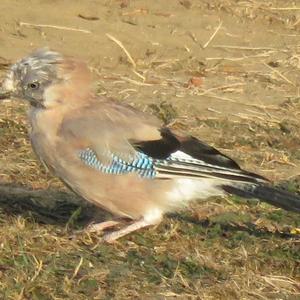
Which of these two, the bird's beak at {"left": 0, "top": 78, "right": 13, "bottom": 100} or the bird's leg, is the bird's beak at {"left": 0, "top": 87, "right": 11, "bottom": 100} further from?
the bird's leg

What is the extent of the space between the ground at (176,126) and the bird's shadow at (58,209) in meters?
0.01

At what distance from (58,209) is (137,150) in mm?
859

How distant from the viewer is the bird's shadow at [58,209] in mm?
7043

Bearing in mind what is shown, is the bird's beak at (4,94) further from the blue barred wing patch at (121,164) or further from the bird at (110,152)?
the blue barred wing patch at (121,164)

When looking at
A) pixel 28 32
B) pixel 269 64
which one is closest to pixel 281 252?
pixel 269 64

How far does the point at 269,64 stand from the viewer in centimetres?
1105

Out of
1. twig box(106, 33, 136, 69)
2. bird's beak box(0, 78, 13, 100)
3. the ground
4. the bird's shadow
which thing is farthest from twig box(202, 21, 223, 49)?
bird's beak box(0, 78, 13, 100)

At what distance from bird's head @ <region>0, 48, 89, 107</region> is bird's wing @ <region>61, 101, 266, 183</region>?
19 centimetres

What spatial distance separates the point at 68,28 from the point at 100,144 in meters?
5.09

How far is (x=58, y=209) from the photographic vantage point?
727 centimetres

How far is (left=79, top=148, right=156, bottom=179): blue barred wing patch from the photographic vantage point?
6570mm

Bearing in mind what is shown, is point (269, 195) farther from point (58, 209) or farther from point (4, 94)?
point (4, 94)

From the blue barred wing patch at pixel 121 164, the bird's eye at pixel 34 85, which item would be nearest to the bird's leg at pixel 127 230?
the blue barred wing patch at pixel 121 164

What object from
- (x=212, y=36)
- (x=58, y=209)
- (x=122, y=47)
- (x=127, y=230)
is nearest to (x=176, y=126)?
(x=58, y=209)
